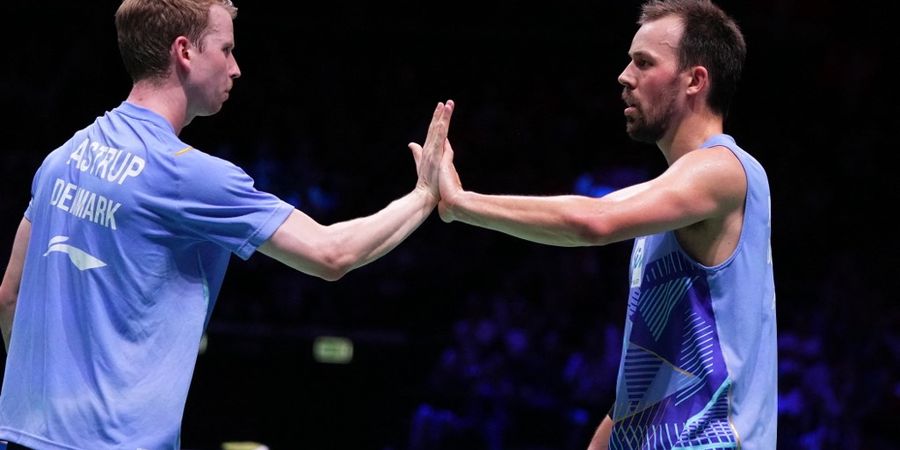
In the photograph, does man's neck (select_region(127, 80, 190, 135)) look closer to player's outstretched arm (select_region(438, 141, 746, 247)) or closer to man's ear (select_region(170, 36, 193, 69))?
man's ear (select_region(170, 36, 193, 69))

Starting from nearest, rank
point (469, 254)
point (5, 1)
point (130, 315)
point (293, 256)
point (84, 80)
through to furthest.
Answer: point (130, 315), point (293, 256), point (469, 254), point (84, 80), point (5, 1)

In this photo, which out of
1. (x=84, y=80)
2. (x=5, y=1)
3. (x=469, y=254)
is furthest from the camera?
(x=5, y=1)

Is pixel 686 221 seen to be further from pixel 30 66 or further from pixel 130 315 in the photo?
pixel 30 66

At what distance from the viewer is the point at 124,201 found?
2.76 m

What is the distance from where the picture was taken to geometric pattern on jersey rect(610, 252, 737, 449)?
3010 mm

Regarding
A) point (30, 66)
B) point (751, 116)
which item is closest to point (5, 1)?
point (30, 66)

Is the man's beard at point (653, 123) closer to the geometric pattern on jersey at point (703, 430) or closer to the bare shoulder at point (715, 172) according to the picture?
the bare shoulder at point (715, 172)

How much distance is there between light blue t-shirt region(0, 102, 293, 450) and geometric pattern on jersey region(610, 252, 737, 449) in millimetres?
1106

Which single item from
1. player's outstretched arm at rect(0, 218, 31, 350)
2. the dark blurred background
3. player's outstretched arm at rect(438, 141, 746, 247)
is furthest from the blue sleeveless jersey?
the dark blurred background

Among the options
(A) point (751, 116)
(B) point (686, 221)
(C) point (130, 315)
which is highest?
(A) point (751, 116)

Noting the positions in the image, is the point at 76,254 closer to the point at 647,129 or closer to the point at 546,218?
the point at 546,218

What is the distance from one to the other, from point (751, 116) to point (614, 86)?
1656 millimetres

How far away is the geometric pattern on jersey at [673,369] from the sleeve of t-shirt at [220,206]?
1.12 metres

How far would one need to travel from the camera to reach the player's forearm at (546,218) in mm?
2982
